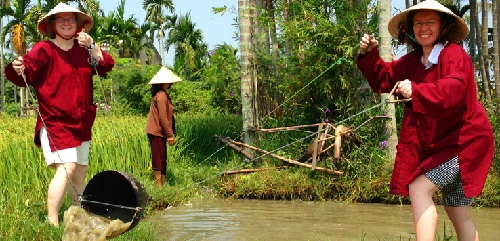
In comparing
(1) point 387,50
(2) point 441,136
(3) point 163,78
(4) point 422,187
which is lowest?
(4) point 422,187

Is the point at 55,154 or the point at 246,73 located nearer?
the point at 55,154

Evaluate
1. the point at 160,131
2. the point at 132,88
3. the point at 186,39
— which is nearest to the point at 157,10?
the point at 186,39

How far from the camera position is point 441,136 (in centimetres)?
378

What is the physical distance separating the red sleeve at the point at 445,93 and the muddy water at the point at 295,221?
1999 mm

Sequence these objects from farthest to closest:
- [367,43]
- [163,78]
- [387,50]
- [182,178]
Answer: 1. [182,178]
2. [163,78]
3. [387,50]
4. [367,43]

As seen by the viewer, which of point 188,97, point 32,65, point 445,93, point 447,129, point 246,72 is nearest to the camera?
point 445,93

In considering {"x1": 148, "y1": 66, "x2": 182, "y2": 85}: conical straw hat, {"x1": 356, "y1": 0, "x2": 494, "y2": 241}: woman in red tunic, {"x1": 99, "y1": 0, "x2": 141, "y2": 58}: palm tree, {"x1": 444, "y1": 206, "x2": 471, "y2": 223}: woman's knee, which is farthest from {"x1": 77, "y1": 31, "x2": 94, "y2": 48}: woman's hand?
{"x1": 99, "y1": 0, "x2": 141, "y2": 58}: palm tree

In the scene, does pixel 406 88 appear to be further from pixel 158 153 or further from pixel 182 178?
pixel 182 178

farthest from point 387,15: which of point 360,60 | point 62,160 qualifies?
point 62,160

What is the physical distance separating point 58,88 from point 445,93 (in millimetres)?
2714

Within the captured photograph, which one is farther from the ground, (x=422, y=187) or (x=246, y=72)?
(x=246, y=72)

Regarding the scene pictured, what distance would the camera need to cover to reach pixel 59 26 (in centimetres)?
503

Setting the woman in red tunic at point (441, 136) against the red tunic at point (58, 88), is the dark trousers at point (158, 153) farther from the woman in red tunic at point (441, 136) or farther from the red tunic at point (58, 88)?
the woman in red tunic at point (441, 136)

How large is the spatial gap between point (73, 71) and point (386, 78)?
2225 mm
